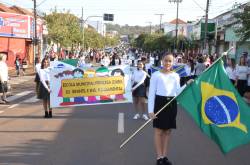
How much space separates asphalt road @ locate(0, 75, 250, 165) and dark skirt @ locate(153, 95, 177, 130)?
764mm

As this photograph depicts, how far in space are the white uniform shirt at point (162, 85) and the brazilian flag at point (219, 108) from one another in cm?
19

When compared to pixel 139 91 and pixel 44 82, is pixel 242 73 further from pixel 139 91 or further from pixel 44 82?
pixel 44 82

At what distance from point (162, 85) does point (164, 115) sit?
47 cm

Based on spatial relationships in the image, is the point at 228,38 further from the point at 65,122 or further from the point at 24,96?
the point at 65,122

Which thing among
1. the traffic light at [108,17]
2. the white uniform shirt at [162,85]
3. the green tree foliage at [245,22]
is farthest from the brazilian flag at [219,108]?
the traffic light at [108,17]

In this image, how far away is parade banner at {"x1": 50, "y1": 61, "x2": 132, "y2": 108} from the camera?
11.6 meters

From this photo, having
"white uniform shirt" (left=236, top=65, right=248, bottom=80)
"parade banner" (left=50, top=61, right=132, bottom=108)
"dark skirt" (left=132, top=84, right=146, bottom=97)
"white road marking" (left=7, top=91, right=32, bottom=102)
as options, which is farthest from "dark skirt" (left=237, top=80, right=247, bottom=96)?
"white road marking" (left=7, top=91, right=32, bottom=102)

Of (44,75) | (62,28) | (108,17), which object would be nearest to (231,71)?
(44,75)

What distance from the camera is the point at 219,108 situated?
7.05 meters

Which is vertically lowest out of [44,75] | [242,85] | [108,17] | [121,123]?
[121,123]

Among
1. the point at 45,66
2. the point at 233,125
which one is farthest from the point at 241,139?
the point at 45,66

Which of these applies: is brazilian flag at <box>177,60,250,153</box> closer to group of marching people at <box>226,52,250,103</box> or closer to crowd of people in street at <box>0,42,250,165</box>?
crowd of people in street at <box>0,42,250,165</box>

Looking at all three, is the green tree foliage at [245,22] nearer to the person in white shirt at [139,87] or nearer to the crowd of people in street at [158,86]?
the crowd of people in street at [158,86]

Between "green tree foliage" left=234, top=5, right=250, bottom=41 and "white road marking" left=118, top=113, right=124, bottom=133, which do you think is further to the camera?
"green tree foliage" left=234, top=5, right=250, bottom=41
